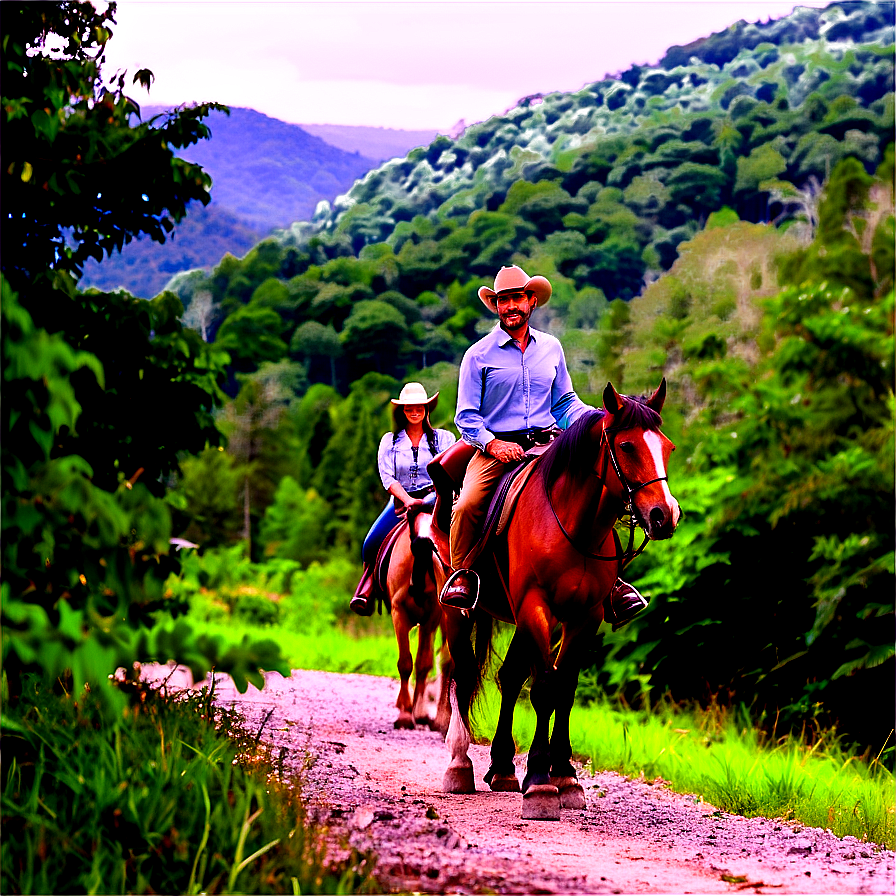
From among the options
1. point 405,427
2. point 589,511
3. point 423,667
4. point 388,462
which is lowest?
point 423,667

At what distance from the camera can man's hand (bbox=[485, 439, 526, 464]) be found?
7645 millimetres

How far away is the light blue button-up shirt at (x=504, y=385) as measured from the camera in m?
7.77

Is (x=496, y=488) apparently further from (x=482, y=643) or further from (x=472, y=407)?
(x=482, y=643)

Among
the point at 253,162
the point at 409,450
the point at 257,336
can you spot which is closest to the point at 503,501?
the point at 409,450

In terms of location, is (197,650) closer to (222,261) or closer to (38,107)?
(38,107)

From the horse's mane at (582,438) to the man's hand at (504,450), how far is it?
0.21 meters

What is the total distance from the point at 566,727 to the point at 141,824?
11.4 ft

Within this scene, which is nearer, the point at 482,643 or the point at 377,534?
the point at 482,643

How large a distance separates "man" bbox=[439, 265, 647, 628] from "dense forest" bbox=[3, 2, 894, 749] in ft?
5.77

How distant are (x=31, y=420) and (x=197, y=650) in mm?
1081

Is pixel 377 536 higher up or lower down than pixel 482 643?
higher up

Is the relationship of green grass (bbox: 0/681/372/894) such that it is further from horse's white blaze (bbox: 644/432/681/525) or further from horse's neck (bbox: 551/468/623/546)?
horse's white blaze (bbox: 644/432/681/525)

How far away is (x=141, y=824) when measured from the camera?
4488 mm

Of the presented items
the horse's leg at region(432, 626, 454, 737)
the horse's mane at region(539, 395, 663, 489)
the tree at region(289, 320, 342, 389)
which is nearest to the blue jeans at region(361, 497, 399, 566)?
the horse's leg at region(432, 626, 454, 737)
